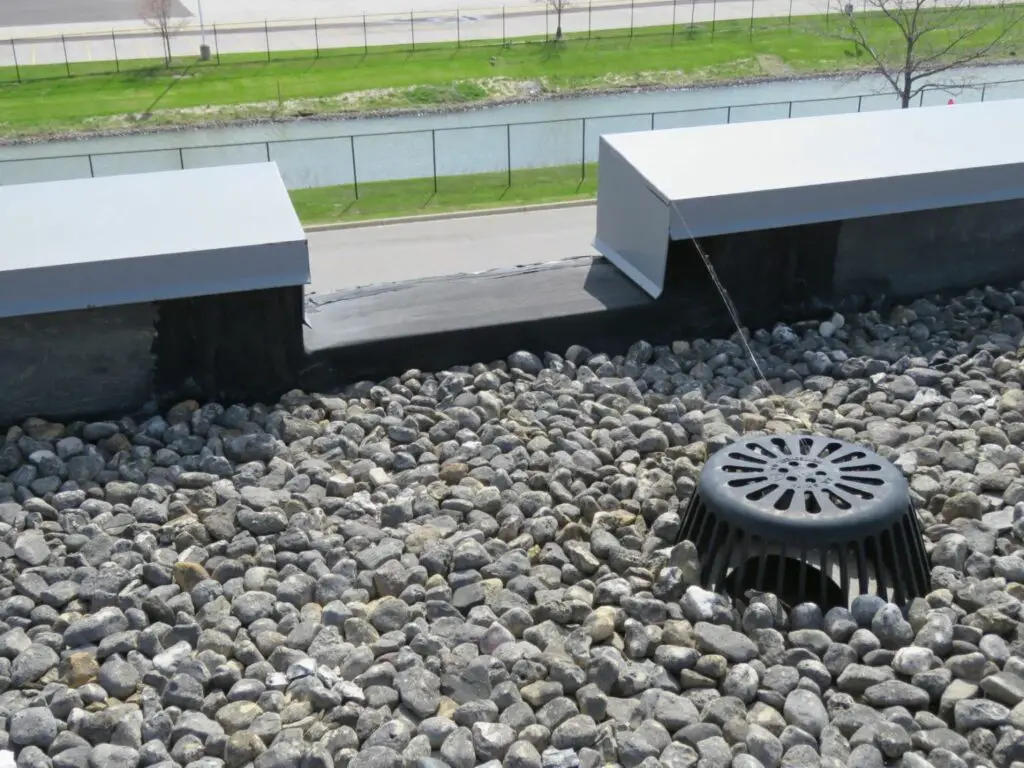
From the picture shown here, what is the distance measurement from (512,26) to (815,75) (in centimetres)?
1166

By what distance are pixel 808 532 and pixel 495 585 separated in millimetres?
1663

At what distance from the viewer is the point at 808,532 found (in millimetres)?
6195

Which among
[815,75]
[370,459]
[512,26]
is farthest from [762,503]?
[512,26]

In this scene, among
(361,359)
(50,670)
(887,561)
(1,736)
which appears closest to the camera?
(1,736)

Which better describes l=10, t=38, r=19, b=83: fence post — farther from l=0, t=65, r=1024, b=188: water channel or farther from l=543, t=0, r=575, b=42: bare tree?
l=543, t=0, r=575, b=42: bare tree

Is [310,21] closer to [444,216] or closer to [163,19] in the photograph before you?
[163,19]

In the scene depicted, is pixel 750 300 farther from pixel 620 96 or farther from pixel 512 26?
pixel 512 26

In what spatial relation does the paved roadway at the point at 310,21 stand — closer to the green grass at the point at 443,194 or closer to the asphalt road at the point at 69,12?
the asphalt road at the point at 69,12

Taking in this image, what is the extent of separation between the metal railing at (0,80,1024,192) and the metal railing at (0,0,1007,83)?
12797mm

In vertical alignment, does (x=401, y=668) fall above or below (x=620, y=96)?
above

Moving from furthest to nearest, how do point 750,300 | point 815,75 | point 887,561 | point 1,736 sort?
1. point 815,75
2. point 750,300
3. point 887,561
4. point 1,736

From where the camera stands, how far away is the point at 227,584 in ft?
21.5

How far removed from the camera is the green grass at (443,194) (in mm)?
18423

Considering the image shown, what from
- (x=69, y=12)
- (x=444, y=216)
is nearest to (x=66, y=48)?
(x=69, y=12)
